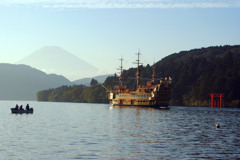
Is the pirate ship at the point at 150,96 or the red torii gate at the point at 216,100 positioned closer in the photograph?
the pirate ship at the point at 150,96

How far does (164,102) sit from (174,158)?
136640 mm

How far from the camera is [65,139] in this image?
130 feet

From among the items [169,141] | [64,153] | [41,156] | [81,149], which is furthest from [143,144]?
[41,156]

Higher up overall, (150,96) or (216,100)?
(150,96)

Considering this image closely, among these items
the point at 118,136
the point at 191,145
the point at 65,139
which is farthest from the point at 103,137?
the point at 191,145

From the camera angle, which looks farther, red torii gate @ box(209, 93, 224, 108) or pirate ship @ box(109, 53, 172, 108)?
red torii gate @ box(209, 93, 224, 108)

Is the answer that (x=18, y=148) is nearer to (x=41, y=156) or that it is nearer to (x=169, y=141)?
(x=41, y=156)

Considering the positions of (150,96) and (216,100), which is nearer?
(150,96)

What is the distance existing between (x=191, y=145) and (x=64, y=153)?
13022mm

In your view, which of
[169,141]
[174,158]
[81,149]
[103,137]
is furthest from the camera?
[103,137]

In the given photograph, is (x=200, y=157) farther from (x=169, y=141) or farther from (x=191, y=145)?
(x=169, y=141)

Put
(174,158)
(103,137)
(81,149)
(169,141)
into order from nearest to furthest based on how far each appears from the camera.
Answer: (174,158), (81,149), (169,141), (103,137)

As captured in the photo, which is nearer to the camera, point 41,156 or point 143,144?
point 41,156

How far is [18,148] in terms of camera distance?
33.0 m
